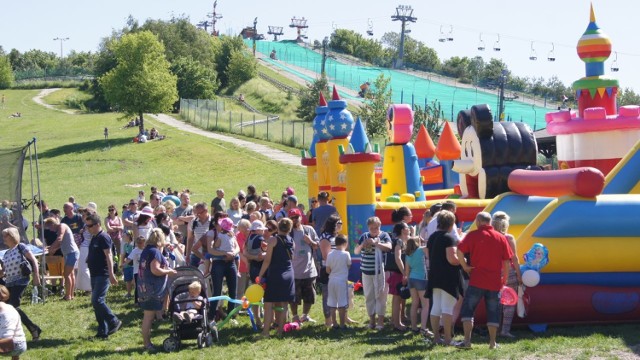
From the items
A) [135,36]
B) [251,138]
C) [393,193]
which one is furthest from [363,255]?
[135,36]

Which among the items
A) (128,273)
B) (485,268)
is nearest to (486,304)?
(485,268)

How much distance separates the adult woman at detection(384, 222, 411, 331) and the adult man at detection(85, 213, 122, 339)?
3490mm

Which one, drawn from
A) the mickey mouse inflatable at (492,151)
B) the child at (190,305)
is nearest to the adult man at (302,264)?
the child at (190,305)

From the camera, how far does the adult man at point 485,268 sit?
8.86 m

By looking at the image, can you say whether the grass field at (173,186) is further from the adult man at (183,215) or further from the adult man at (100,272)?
the adult man at (183,215)

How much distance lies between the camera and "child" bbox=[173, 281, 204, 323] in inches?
389

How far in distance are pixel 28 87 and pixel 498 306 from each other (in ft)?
276

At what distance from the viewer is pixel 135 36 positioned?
47750 millimetres

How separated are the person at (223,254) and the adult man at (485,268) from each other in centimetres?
333

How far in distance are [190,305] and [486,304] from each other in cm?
343

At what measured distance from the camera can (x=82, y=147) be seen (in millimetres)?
43406

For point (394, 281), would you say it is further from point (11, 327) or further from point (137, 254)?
point (11, 327)

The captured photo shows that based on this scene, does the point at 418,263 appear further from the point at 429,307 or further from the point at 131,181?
the point at 131,181

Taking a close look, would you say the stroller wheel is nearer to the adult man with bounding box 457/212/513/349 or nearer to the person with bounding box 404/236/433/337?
the person with bounding box 404/236/433/337
